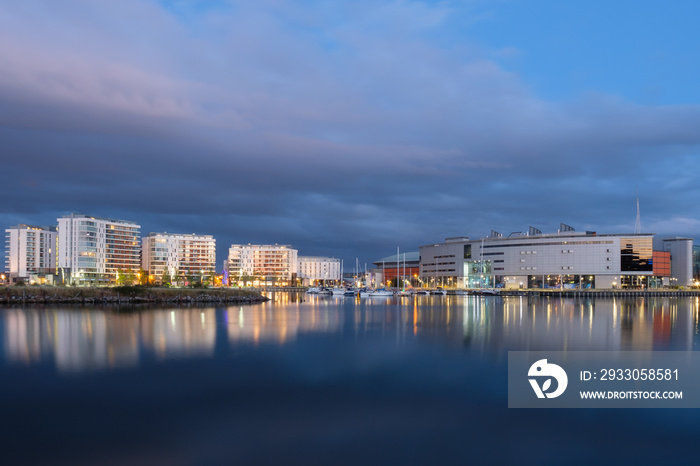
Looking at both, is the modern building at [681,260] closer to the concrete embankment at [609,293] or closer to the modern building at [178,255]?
the concrete embankment at [609,293]

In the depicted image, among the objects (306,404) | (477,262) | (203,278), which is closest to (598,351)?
(306,404)

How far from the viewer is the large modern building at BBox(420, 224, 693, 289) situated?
123 meters

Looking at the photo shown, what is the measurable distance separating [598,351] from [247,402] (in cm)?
1862

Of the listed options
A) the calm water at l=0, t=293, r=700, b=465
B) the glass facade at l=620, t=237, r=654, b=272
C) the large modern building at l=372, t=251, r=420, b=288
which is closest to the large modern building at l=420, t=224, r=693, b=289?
the glass facade at l=620, t=237, r=654, b=272

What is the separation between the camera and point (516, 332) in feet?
122

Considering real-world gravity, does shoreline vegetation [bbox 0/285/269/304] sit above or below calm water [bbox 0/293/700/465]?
below

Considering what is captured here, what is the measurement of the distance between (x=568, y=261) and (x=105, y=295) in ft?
324

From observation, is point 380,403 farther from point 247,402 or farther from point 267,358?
point 267,358

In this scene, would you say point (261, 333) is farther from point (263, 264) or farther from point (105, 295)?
point (263, 264)

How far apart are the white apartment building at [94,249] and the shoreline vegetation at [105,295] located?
63967 mm

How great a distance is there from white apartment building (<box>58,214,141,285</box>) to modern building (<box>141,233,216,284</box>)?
49.7ft

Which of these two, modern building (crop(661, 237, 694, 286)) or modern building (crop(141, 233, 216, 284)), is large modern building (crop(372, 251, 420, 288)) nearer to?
modern building (crop(141, 233, 216, 284))

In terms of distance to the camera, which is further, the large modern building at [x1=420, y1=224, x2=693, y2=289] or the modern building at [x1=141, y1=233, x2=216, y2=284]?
the modern building at [x1=141, y1=233, x2=216, y2=284]

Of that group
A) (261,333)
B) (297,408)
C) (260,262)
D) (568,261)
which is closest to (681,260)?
(568,261)
